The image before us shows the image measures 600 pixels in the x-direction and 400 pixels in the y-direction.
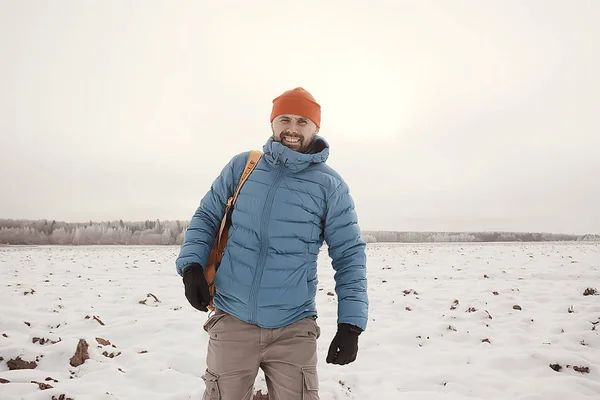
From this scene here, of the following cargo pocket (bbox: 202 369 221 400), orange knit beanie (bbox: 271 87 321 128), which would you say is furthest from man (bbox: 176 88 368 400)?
orange knit beanie (bbox: 271 87 321 128)

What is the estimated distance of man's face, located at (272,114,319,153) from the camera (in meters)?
2.74

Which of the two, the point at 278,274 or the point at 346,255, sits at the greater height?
the point at 346,255

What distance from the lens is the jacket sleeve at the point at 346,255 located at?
2.49m

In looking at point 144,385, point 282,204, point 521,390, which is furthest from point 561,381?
point 144,385

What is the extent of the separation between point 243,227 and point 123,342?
4337mm

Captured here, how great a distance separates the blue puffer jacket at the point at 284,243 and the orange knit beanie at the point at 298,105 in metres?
0.29

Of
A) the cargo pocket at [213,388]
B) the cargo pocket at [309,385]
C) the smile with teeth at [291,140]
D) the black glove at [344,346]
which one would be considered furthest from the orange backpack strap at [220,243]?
the black glove at [344,346]

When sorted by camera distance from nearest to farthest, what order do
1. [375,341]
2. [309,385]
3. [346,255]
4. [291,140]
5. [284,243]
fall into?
1. [309,385]
2. [284,243]
3. [346,255]
4. [291,140]
5. [375,341]

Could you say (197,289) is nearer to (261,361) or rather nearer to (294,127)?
(261,361)

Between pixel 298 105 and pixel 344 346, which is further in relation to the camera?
pixel 298 105

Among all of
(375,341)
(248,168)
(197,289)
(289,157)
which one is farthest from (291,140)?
(375,341)

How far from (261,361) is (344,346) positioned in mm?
555

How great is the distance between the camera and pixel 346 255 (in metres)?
2.60

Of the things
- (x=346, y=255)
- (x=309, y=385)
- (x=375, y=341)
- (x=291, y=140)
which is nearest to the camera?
(x=309, y=385)
